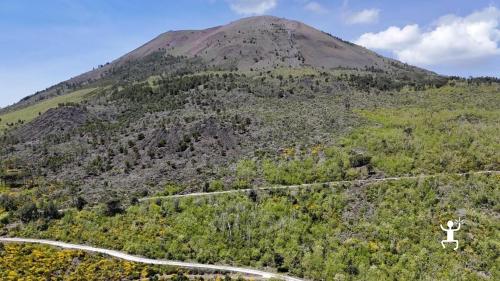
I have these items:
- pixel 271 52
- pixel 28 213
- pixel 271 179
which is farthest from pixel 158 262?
pixel 271 52

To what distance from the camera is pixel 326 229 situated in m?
51.9

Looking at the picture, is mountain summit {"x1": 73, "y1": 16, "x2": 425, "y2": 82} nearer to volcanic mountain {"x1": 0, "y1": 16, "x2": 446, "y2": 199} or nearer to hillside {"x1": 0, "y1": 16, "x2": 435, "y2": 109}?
hillside {"x1": 0, "y1": 16, "x2": 435, "y2": 109}

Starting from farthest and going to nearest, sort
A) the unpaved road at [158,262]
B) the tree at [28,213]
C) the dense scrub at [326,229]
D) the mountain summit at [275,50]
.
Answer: the mountain summit at [275,50] → the tree at [28,213] → the unpaved road at [158,262] → the dense scrub at [326,229]

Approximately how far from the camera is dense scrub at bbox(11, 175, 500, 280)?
150ft

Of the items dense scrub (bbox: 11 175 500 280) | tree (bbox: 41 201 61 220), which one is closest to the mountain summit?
dense scrub (bbox: 11 175 500 280)

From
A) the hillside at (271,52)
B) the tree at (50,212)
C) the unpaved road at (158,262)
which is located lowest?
the unpaved road at (158,262)

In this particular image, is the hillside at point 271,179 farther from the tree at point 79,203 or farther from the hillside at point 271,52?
the hillside at point 271,52

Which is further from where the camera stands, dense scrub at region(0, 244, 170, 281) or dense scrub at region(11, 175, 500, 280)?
dense scrub at region(11, 175, 500, 280)

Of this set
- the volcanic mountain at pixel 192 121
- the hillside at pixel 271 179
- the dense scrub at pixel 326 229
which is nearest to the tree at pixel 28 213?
the hillside at pixel 271 179

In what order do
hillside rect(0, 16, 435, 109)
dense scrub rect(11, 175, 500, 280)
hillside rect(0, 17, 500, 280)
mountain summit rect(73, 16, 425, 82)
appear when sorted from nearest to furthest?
dense scrub rect(11, 175, 500, 280), hillside rect(0, 17, 500, 280), hillside rect(0, 16, 435, 109), mountain summit rect(73, 16, 425, 82)

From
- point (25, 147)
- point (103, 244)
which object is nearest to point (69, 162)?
point (25, 147)

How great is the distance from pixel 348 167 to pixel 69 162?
4441cm

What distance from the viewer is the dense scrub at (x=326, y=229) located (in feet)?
150

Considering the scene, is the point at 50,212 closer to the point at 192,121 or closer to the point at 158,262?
the point at 158,262
